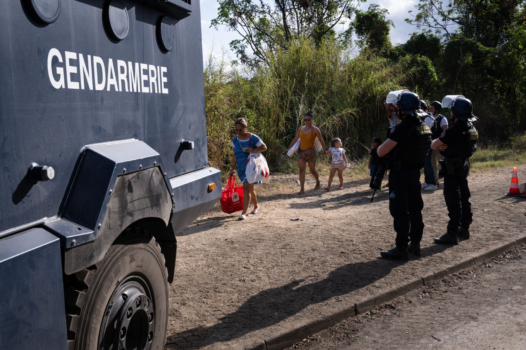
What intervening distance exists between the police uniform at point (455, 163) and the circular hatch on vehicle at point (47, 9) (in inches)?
206

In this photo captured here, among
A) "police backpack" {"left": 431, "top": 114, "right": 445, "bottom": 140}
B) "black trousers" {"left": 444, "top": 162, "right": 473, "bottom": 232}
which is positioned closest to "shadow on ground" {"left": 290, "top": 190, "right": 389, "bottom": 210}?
"police backpack" {"left": 431, "top": 114, "right": 445, "bottom": 140}

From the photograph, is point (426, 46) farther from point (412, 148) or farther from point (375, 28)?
point (412, 148)

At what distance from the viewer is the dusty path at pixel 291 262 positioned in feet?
13.9

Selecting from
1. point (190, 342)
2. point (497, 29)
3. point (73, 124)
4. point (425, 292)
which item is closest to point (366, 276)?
point (425, 292)

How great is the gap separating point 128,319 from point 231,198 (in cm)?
582

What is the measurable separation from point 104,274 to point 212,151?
914 centimetres

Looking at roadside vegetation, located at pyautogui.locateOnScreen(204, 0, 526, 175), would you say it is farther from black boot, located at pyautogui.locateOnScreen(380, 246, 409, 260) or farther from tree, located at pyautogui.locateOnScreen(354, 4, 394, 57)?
black boot, located at pyautogui.locateOnScreen(380, 246, 409, 260)

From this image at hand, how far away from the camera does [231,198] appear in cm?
855

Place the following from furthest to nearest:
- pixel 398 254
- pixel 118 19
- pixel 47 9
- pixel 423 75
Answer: pixel 423 75, pixel 398 254, pixel 118 19, pixel 47 9

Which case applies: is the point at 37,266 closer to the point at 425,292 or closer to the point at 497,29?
the point at 425,292

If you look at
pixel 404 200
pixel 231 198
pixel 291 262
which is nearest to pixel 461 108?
pixel 404 200

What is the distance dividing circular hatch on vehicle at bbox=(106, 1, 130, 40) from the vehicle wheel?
118 centimetres

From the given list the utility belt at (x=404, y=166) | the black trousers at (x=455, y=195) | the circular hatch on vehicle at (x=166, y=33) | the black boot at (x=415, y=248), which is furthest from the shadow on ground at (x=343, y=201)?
the circular hatch on vehicle at (x=166, y=33)

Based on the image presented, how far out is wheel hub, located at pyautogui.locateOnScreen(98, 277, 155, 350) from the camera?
260 centimetres
